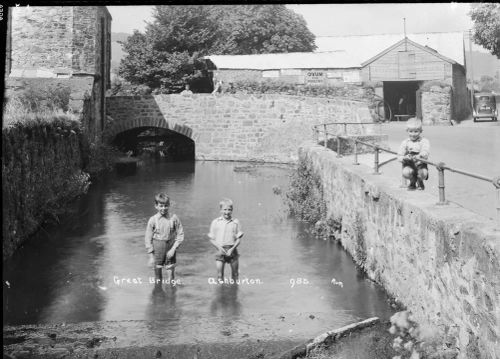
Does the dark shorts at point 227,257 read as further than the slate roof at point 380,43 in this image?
No

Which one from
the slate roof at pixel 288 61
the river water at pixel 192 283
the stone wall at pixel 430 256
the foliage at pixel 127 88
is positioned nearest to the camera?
the stone wall at pixel 430 256

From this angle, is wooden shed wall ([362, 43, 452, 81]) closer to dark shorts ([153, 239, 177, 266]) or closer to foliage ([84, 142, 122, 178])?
foliage ([84, 142, 122, 178])

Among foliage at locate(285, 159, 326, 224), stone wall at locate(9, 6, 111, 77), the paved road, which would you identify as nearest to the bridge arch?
stone wall at locate(9, 6, 111, 77)

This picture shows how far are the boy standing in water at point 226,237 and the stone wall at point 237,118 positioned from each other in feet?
58.8

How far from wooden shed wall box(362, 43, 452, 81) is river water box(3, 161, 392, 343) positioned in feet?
83.2

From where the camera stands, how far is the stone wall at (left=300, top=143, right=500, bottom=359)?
16.0 ft

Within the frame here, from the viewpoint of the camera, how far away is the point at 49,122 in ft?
44.4

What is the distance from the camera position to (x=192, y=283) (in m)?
7.98

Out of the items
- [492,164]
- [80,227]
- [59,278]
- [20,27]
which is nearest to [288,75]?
[20,27]

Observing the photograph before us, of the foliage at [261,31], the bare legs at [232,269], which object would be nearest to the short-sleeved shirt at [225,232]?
the bare legs at [232,269]

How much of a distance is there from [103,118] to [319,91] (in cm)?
1328

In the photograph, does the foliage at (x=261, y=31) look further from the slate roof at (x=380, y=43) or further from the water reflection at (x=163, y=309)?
the water reflection at (x=163, y=309)

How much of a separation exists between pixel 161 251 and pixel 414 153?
3.35m

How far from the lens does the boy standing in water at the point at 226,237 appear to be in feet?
25.6
